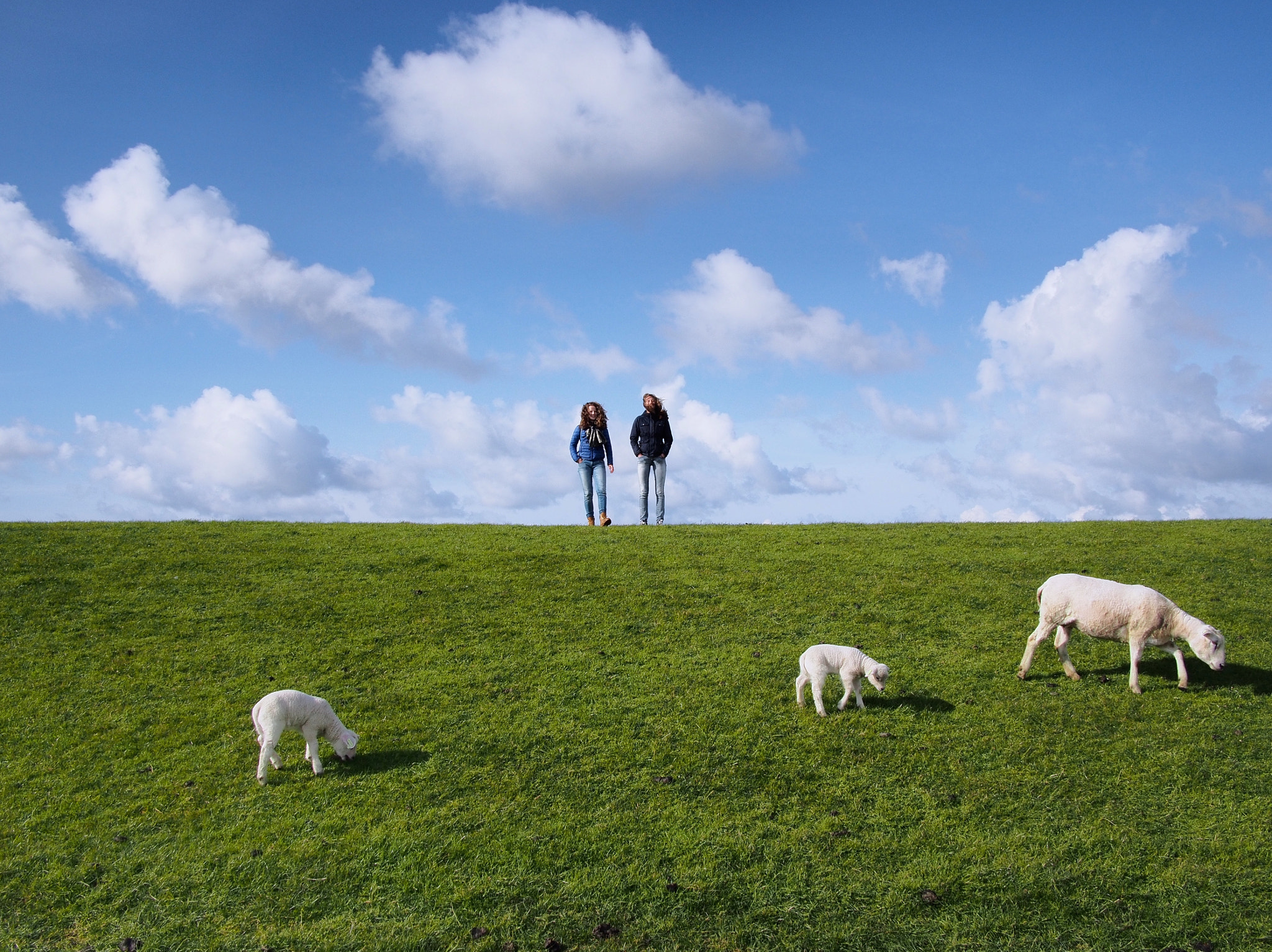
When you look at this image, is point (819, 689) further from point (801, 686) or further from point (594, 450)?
point (594, 450)

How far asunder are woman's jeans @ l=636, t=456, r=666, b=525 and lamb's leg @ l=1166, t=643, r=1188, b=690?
14.8 metres

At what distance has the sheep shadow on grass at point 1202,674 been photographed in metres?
11.6

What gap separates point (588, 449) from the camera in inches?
945

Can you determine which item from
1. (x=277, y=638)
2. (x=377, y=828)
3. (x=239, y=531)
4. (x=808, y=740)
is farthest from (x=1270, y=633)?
(x=239, y=531)

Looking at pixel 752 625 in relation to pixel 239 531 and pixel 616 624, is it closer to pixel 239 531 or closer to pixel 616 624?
pixel 616 624

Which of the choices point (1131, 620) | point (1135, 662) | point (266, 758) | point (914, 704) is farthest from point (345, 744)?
point (1135, 662)

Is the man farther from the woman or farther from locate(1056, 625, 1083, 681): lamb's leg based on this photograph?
locate(1056, 625, 1083, 681): lamb's leg

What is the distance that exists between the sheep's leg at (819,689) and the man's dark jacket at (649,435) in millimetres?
14124

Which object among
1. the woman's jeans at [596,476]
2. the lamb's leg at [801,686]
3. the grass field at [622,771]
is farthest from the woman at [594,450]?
the lamb's leg at [801,686]

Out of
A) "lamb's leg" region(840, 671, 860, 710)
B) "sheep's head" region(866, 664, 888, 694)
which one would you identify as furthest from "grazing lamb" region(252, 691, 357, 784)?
"sheep's head" region(866, 664, 888, 694)

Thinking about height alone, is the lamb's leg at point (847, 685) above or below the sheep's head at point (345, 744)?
above

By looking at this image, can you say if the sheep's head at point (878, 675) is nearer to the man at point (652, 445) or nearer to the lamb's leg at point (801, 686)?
the lamb's leg at point (801, 686)

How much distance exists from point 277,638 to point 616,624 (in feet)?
19.8

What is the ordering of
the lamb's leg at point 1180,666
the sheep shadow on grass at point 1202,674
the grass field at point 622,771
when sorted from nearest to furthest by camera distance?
the grass field at point 622,771
the lamb's leg at point 1180,666
the sheep shadow on grass at point 1202,674
